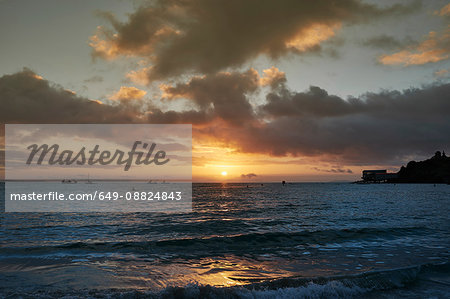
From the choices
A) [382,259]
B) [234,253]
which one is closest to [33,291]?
[234,253]

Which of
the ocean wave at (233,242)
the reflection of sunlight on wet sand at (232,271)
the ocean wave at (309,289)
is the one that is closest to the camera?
the ocean wave at (309,289)

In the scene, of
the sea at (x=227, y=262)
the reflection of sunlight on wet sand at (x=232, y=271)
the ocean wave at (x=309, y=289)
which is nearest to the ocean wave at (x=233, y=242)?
the sea at (x=227, y=262)

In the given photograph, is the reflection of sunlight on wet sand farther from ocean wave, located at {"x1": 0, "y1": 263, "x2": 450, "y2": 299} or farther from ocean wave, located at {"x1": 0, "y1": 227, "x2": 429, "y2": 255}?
ocean wave, located at {"x1": 0, "y1": 227, "x2": 429, "y2": 255}

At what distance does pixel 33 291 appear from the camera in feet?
36.2

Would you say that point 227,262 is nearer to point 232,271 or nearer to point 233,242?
point 232,271

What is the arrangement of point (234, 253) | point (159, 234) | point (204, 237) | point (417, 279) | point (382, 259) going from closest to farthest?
point (417, 279) → point (382, 259) → point (234, 253) → point (204, 237) → point (159, 234)

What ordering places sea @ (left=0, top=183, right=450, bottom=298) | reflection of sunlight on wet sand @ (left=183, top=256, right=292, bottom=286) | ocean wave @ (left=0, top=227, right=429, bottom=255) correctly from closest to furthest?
sea @ (left=0, top=183, right=450, bottom=298)
reflection of sunlight on wet sand @ (left=183, top=256, right=292, bottom=286)
ocean wave @ (left=0, top=227, right=429, bottom=255)

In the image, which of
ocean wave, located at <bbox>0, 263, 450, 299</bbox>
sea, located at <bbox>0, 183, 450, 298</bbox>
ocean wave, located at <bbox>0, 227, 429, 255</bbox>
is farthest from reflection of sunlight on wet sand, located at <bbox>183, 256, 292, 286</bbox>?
ocean wave, located at <bbox>0, 227, 429, 255</bbox>

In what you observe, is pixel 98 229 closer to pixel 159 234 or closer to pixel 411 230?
pixel 159 234

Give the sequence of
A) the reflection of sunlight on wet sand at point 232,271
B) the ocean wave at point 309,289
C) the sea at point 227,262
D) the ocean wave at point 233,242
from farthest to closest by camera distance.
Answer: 1. the ocean wave at point 233,242
2. the reflection of sunlight on wet sand at point 232,271
3. the sea at point 227,262
4. the ocean wave at point 309,289

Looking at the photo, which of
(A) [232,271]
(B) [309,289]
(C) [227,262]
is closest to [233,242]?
(C) [227,262]

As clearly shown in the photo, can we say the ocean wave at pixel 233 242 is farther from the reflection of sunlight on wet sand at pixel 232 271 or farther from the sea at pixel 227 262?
the reflection of sunlight on wet sand at pixel 232 271

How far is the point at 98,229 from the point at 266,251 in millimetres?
18998

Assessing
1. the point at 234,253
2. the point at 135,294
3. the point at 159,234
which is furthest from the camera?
the point at 159,234
